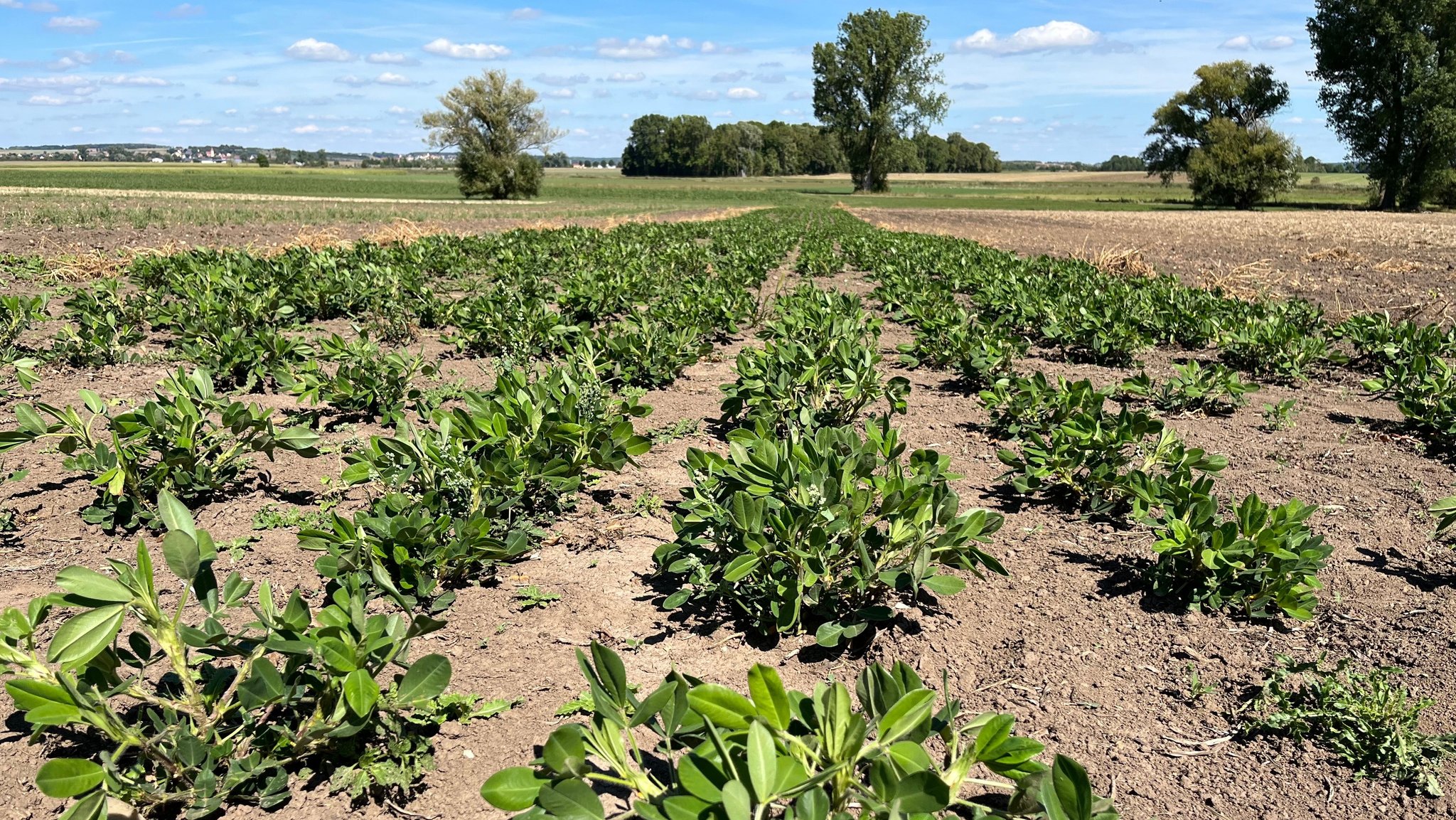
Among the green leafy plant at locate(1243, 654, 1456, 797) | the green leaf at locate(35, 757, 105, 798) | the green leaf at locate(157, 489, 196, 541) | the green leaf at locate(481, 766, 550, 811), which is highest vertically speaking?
the green leaf at locate(157, 489, 196, 541)

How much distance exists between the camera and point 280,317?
311 inches

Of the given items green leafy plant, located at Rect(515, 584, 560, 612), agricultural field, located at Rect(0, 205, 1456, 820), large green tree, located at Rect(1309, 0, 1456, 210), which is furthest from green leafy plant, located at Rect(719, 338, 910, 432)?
large green tree, located at Rect(1309, 0, 1456, 210)

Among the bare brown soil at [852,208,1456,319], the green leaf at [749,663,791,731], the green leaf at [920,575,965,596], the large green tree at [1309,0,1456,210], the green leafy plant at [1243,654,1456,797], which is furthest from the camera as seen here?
the large green tree at [1309,0,1456,210]

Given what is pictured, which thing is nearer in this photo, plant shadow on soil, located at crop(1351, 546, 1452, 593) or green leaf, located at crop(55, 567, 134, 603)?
green leaf, located at crop(55, 567, 134, 603)

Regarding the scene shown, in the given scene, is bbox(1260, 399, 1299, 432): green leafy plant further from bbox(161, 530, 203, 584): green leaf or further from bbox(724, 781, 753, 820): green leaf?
bbox(161, 530, 203, 584): green leaf

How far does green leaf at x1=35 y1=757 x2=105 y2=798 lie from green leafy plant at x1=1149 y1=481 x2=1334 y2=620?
3.00 m

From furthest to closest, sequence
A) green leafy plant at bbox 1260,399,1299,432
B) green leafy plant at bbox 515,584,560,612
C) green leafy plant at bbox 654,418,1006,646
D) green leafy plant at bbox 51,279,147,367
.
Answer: green leafy plant at bbox 51,279,147,367, green leafy plant at bbox 1260,399,1299,432, green leafy plant at bbox 515,584,560,612, green leafy plant at bbox 654,418,1006,646

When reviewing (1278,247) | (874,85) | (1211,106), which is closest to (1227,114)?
Result: (1211,106)

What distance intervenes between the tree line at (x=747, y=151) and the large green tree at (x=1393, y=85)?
80.6 meters

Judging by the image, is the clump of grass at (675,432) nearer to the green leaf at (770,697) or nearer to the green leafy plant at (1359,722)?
the green leafy plant at (1359,722)

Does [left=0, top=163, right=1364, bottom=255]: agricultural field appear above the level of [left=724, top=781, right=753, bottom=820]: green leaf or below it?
above

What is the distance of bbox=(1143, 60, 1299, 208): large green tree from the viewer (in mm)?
56438

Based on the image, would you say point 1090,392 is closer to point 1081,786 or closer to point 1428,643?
point 1428,643

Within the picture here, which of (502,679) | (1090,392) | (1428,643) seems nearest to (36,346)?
(502,679)
